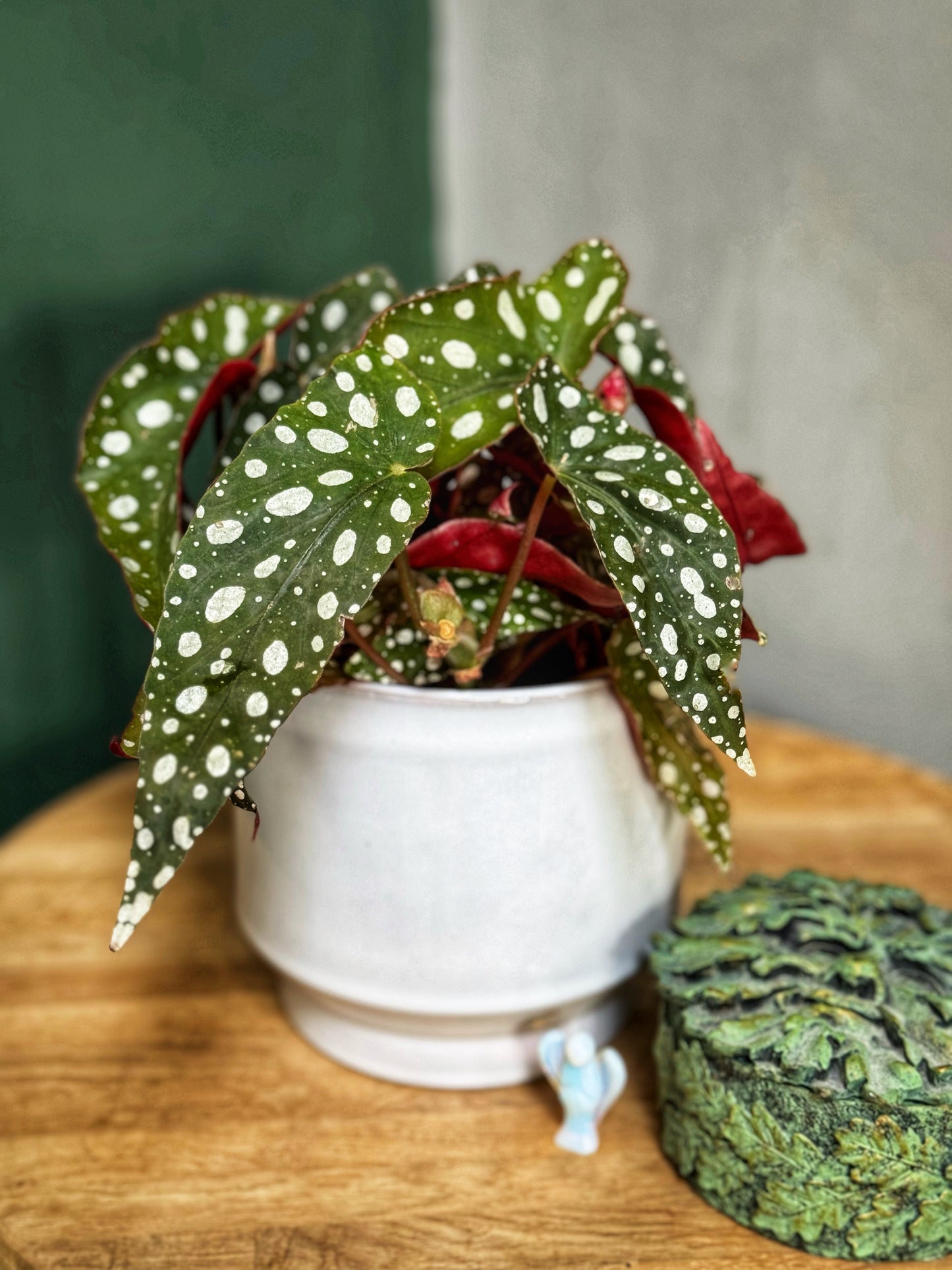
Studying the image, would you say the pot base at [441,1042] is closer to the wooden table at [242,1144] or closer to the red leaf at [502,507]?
the wooden table at [242,1144]

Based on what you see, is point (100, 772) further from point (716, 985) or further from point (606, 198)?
point (606, 198)

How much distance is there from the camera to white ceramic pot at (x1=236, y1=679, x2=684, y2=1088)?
1.61ft

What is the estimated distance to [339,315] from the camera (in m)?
0.60

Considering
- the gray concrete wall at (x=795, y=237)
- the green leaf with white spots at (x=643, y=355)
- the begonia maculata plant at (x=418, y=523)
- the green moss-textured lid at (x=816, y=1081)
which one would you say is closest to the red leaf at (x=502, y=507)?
the begonia maculata plant at (x=418, y=523)

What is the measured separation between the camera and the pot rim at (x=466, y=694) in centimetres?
48

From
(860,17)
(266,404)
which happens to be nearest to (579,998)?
(266,404)

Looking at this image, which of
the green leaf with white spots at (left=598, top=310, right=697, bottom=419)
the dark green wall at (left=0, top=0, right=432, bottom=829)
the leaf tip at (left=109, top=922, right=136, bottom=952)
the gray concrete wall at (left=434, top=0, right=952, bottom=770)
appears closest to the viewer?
the leaf tip at (left=109, top=922, right=136, bottom=952)

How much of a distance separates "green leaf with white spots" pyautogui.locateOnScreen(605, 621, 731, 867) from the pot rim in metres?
0.03

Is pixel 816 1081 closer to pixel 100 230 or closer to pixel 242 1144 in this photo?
pixel 242 1144

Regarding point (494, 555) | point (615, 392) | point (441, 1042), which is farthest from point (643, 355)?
point (441, 1042)

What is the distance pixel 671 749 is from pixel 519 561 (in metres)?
0.14

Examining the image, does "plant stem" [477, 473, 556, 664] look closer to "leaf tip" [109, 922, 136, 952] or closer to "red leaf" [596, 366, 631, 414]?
"red leaf" [596, 366, 631, 414]

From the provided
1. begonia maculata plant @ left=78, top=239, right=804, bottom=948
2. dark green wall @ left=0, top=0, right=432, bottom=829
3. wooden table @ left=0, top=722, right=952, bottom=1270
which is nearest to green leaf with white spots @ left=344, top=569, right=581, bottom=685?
begonia maculata plant @ left=78, top=239, right=804, bottom=948

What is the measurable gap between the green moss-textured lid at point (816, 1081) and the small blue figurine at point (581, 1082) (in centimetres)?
3
